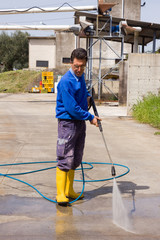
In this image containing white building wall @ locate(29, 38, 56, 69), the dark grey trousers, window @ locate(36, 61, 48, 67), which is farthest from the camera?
window @ locate(36, 61, 48, 67)

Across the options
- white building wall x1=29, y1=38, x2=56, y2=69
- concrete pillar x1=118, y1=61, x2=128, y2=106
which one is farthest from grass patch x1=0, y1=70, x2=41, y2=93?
concrete pillar x1=118, y1=61, x2=128, y2=106

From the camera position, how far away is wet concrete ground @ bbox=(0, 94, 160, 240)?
3361mm

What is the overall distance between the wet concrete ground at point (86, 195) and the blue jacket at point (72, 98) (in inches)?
41.9

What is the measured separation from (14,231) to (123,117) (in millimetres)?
10034

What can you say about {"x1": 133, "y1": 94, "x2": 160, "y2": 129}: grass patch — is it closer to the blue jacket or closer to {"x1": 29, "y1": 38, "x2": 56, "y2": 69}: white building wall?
the blue jacket

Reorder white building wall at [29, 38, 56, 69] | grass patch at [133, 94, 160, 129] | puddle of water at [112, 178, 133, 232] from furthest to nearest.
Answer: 1. white building wall at [29, 38, 56, 69]
2. grass patch at [133, 94, 160, 129]
3. puddle of water at [112, 178, 133, 232]

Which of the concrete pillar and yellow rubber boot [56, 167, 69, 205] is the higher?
the concrete pillar

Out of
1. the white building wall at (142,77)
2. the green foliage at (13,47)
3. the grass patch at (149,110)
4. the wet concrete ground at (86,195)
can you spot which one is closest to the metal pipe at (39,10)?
the white building wall at (142,77)

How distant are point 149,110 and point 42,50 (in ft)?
107

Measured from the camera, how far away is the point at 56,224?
138 inches

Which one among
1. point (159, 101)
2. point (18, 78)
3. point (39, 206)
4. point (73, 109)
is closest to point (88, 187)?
point (39, 206)

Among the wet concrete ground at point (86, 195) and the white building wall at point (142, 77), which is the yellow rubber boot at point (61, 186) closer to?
the wet concrete ground at point (86, 195)

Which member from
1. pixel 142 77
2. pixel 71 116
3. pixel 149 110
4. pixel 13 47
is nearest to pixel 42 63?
pixel 13 47

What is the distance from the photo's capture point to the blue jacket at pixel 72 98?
398cm
